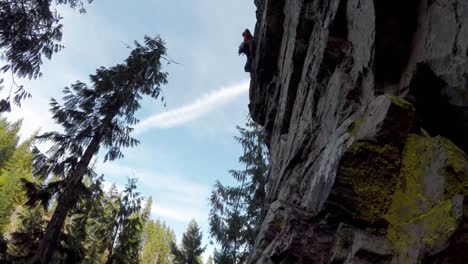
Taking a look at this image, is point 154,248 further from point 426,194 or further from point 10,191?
point 426,194

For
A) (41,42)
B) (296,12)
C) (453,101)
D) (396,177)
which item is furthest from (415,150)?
(41,42)

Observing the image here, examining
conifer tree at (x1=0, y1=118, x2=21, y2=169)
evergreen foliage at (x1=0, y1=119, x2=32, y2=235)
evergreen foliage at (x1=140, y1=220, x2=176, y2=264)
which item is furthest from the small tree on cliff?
conifer tree at (x1=0, y1=118, x2=21, y2=169)

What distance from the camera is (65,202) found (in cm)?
1388

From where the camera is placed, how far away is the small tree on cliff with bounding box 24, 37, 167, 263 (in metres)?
14.4

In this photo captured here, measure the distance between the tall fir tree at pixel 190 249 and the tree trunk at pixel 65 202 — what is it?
2365 centimetres

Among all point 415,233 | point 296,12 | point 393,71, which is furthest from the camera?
point 296,12

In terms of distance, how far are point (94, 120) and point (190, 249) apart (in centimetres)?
2433

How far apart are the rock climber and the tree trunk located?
25.4ft

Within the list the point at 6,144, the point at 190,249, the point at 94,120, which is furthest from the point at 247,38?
the point at 6,144

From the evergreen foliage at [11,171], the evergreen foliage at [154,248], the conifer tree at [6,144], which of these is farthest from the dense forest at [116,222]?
the conifer tree at [6,144]

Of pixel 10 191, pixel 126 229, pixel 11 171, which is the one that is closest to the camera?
pixel 126 229

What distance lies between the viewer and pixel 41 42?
1240cm

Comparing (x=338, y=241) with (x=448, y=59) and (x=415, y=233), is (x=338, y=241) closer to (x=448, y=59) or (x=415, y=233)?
(x=415, y=233)

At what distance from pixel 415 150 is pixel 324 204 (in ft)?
4.93
